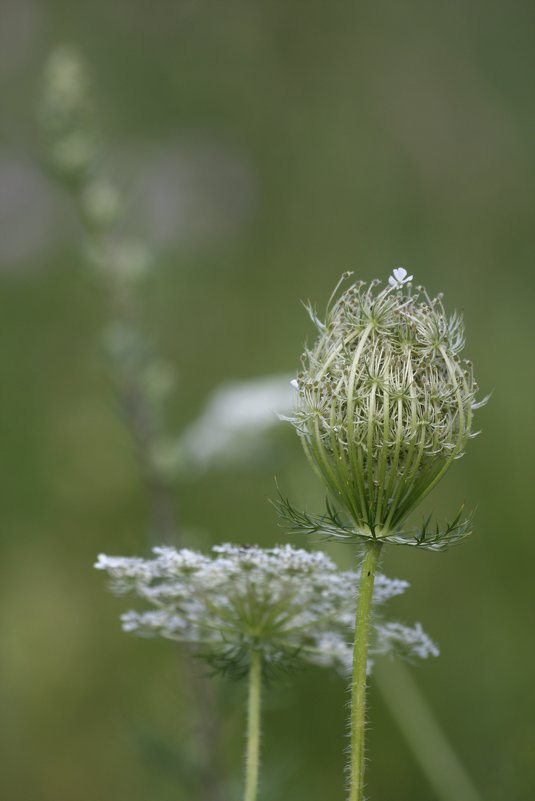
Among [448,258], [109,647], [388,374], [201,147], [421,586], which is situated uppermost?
[201,147]

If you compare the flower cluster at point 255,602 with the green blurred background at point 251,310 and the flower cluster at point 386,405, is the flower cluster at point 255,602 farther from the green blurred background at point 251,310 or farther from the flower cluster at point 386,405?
the green blurred background at point 251,310

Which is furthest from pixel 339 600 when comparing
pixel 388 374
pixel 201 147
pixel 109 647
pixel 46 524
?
pixel 201 147

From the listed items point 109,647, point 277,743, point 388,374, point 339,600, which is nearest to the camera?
point 388,374

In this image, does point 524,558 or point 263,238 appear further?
point 263,238

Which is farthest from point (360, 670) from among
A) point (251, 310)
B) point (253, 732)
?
point (251, 310)

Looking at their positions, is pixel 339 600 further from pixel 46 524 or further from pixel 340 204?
pixel 340 204

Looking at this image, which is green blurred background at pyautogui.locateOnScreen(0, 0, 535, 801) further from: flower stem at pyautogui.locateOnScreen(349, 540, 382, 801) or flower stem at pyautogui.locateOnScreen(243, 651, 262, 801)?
flower stem at pyautogui.locateOnScreen(349, 540, 382, 801)
